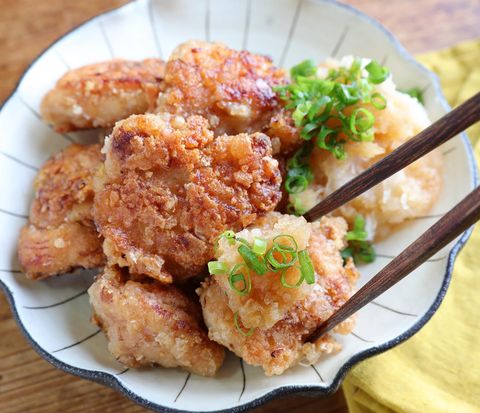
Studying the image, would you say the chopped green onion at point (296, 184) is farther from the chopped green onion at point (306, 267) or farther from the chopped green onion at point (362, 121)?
the chopped green onion at point (306, 267)

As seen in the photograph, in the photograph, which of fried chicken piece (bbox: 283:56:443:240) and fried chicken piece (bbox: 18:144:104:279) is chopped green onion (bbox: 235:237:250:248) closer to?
fried chicken piece (bbox: 283:56:443:240)

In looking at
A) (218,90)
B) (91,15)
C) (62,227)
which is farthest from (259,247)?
(91,15)

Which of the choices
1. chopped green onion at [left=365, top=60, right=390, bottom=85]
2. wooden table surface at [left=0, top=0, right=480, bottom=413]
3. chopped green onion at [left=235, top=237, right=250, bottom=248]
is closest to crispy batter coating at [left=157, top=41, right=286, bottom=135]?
chopped green onion at [left=365, top=60, right=390, bottom=85]

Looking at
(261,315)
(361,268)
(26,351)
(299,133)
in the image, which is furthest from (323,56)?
(26,351)

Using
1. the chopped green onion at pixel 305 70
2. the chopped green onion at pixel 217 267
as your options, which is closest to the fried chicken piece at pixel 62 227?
the chopped green onion at pixel 217 267

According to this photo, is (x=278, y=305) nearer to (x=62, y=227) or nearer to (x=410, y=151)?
(x=410, y=151)

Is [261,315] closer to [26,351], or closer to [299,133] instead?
[299,133]
